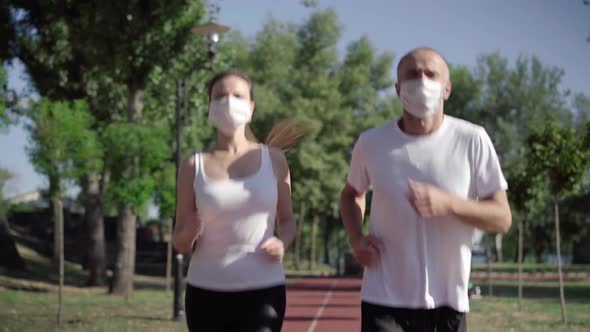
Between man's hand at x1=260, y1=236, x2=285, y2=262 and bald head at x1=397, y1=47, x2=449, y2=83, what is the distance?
3.37ft

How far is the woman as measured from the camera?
14.8 ft

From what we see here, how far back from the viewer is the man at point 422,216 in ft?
13.3

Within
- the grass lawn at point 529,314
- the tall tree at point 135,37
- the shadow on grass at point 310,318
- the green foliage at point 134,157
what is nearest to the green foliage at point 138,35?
the tall tree at point 135,37

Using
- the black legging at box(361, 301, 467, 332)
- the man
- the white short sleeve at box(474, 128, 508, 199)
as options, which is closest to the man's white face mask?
the man

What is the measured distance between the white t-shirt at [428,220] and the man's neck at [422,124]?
40 millimetres

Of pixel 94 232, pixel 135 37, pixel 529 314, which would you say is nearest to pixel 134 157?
pixel 135 37

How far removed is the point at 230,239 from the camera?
4.52 metres

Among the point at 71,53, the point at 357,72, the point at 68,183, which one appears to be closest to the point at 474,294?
the point at 68,183

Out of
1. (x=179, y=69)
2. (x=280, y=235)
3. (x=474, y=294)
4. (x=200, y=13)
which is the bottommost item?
(x=474, y=294)

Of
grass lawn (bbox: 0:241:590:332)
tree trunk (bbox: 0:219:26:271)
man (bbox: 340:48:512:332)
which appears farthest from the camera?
tree trunk (bbox: 0:219:26:271)

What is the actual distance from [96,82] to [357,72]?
82.9 ft

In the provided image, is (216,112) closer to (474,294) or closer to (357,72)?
(474,294)

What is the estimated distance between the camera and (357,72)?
174 feet

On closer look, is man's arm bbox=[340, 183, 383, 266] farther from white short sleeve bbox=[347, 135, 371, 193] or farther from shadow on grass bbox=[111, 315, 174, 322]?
shadow on grass bbox=[111, 315, 174, 322]
